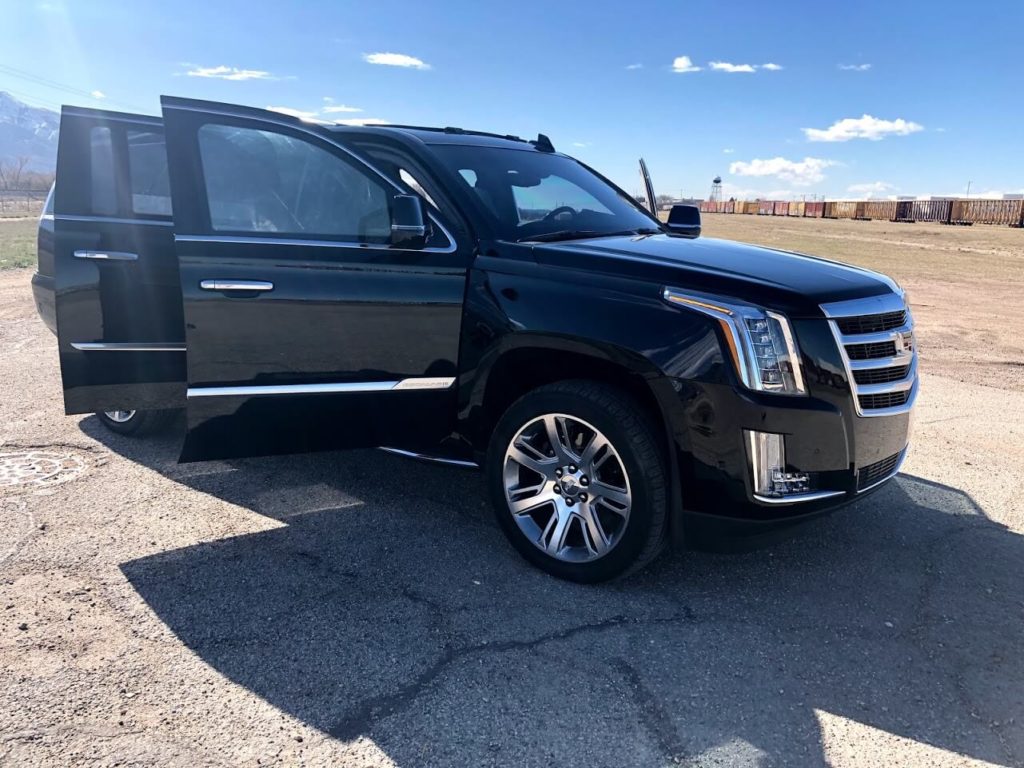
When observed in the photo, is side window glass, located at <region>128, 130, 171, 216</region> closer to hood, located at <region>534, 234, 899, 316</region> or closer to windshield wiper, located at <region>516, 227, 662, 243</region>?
windshield wiper, located at <region>516, 227, 662, 243</region>

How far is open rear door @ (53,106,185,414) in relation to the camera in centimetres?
422

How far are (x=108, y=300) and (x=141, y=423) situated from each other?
1.29 metres

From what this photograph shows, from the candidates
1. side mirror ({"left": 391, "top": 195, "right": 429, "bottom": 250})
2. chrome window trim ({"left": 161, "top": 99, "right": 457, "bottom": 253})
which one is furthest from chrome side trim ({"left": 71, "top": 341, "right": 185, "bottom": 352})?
side mirror ({"left": 391, "top": 195, "right": 429, "bottom": 250})

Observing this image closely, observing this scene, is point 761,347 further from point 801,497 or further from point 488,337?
point 488,337

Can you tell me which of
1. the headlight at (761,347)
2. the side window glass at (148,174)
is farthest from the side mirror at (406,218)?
the side window glass at (148,174)

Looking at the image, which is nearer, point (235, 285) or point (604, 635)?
point (604, 635)

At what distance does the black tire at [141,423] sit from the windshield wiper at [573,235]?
3010 millimetres

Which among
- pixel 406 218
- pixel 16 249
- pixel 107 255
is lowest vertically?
pixel 16 249

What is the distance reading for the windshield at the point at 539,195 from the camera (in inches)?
153

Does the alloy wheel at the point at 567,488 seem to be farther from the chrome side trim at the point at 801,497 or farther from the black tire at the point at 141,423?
the black tire at the point at 141,423

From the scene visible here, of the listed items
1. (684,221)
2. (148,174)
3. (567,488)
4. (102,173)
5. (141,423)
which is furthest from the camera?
(141,423)

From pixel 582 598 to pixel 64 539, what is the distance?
101 inches

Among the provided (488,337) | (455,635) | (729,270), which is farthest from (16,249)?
(729,270)

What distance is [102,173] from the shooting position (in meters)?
4.60
